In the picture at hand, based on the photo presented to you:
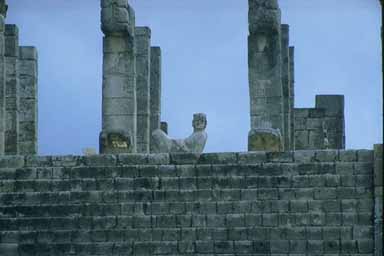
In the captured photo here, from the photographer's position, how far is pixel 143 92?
1706 inches

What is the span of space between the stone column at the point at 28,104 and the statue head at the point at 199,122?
6.47 m

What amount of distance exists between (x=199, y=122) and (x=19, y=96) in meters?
7.00

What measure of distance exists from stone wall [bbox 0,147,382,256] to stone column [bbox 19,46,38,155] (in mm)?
8975

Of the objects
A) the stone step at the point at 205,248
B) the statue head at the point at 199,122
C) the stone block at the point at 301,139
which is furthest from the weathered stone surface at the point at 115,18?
the stone block at the point at 301,139

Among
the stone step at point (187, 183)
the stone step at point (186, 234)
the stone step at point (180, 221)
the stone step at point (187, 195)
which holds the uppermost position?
the stone step at point (187, 183)

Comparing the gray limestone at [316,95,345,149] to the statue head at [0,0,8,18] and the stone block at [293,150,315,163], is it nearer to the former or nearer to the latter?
the statue head at [0,0,8,18]

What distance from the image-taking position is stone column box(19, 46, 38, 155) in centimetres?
4341

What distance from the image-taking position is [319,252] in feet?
107

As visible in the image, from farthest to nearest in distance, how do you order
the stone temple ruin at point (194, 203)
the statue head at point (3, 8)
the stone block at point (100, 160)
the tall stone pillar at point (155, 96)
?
the tall stone pillar at point (155, 96) → the statue head at point (3, 8) → the stone block at point (100, 160) → the stone temple ruin at point (194, 203)

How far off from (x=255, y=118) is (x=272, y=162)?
18.2 feet

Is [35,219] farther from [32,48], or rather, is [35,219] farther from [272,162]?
[32,48]

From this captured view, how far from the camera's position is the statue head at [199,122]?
37906 mm

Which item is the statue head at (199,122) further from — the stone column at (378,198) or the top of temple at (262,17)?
the stone column at (378,198)

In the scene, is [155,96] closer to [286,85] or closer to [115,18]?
[286,85]
